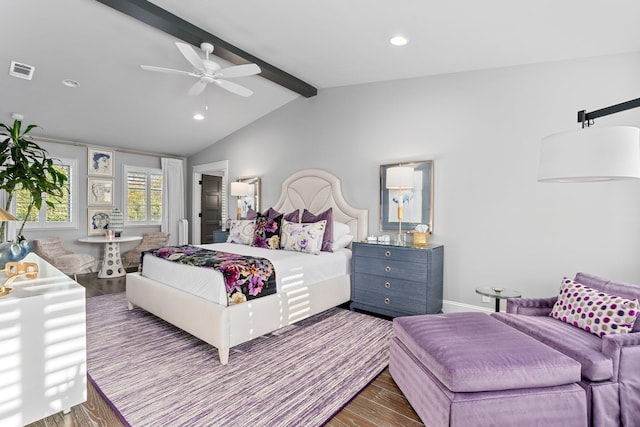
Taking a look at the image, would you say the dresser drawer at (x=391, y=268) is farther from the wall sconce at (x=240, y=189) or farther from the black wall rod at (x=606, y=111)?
the wall sconce at (x=240, y=189)

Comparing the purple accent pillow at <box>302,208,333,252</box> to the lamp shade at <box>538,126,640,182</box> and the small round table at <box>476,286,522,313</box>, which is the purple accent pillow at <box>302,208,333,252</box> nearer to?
the small round table at <box>476,286,522,313</box>

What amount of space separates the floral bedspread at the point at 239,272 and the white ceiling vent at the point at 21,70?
103 inches

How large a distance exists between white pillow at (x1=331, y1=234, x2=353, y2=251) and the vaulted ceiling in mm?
2041

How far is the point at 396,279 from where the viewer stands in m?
3.51

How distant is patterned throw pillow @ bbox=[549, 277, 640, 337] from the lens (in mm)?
1871

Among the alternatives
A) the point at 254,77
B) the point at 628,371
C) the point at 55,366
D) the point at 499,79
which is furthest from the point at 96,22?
the point at 628,371

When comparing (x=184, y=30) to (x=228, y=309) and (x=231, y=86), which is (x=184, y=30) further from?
(x=228, y=309)

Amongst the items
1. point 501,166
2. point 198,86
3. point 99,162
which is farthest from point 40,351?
point 99,162

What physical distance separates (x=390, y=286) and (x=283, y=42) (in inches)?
111

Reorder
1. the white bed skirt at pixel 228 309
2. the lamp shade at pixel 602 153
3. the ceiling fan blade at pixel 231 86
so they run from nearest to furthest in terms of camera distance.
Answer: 1. the lamp shade at pixel 602 153
2. the white bed skirt at pixel 228 309
3. the ceiling fan blade at pixel 231 86

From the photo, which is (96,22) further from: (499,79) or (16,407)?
(499,79)

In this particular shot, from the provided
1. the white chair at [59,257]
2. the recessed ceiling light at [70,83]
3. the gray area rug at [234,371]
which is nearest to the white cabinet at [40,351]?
the gray area rug at [234,371]

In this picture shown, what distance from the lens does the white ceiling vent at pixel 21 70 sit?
3.45 meters

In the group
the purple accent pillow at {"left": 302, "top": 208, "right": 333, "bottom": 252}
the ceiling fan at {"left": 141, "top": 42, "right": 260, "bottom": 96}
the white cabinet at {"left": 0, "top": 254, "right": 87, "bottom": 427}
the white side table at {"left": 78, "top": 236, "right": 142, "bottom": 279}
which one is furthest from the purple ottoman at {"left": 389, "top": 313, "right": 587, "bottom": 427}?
the white side table at {"left": 78, "top": 236, "right": 142, "bottom": 279}
